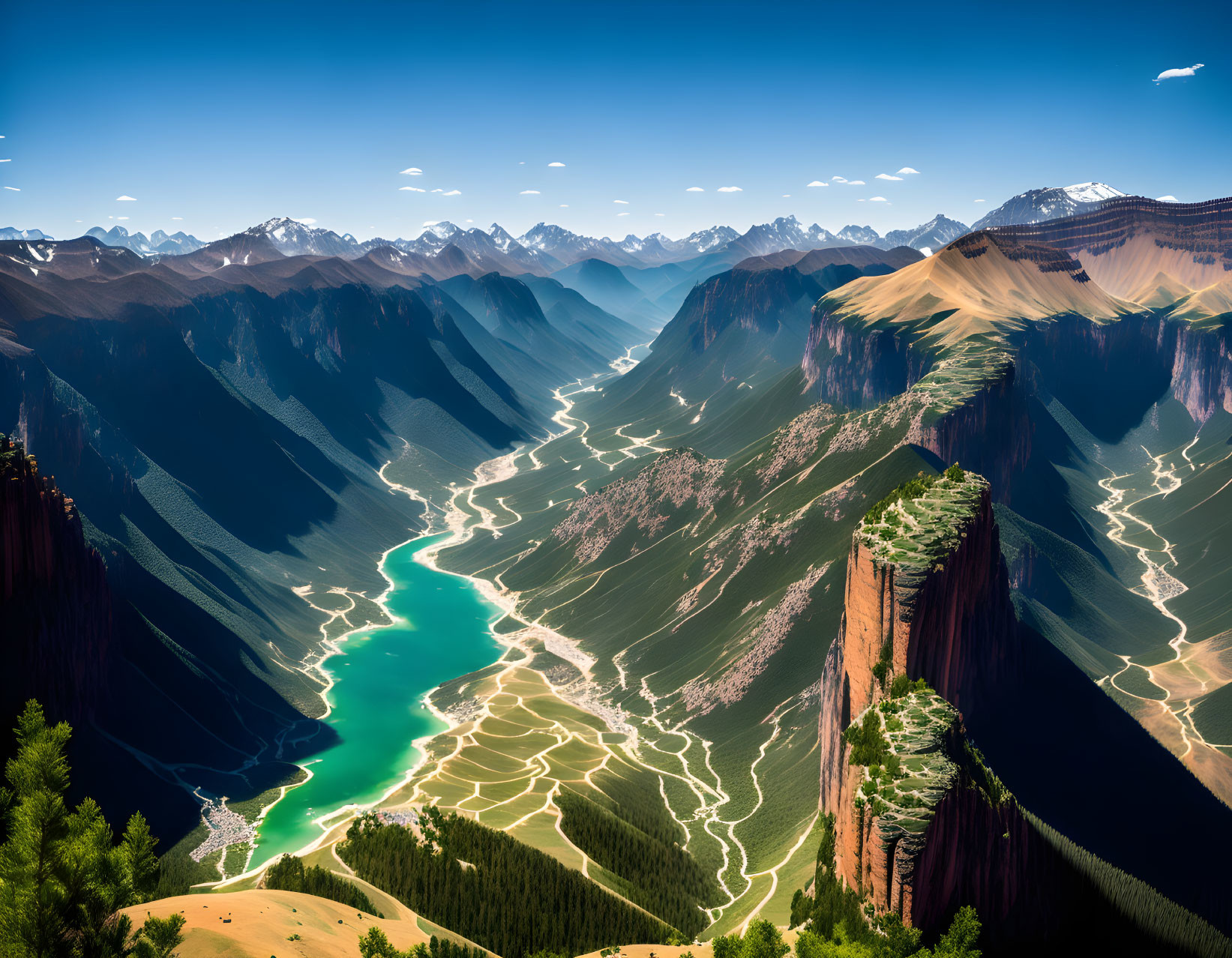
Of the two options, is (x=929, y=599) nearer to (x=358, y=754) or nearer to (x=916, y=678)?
(x=916, y=678)

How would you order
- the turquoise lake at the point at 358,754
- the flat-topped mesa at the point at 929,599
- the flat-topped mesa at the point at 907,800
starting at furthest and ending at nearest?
the turquoise lake at the point at 358,754, the flat-topped mesa at the point at 929,599, the flat-topped mesa at the point at 907,800

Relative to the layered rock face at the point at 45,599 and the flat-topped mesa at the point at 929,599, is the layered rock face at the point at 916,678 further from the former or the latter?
the layered rock face at the point at 45,599

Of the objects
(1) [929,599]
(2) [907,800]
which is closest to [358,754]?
(1) [929,599]

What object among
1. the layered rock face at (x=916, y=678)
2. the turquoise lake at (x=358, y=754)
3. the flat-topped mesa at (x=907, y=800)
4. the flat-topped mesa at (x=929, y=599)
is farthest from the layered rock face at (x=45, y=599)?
the flat-topped mesa at (x=929, y=599)

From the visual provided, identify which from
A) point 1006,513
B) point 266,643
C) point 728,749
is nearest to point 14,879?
point 728,749

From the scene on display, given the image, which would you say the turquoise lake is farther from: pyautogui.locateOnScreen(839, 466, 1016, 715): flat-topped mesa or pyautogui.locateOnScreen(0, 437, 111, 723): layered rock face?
pyautogui.locateOnScreen(839, 466, 1016, 715): flat-topped mesa

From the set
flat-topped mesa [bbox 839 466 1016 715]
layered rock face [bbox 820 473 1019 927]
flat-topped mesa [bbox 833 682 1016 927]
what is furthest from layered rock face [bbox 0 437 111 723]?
flat-topped mesa [bbox 839 466 1016 715]

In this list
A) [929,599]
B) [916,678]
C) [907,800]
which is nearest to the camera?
[907,800]

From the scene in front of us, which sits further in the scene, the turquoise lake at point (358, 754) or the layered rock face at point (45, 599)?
the turquoise lake at point (358, 754)
